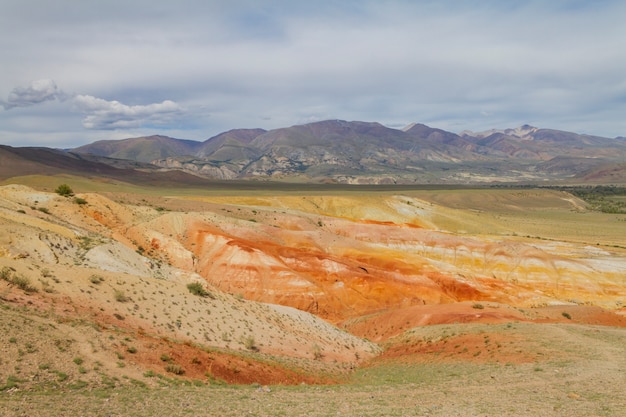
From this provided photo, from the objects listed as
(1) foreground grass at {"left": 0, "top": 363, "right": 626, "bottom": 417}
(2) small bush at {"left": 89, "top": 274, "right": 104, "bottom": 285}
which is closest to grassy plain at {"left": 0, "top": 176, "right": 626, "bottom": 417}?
(1) foreground grass at {"left": 0, "top": 363, "right": 626, "bottom": 417}

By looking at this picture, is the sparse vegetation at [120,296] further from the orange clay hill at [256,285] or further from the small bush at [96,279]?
the small bush at [96,279]

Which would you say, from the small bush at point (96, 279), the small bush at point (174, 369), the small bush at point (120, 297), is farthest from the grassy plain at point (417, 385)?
the small bush at point (96, 279)

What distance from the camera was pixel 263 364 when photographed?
874 inches

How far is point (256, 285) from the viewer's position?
4306 centimetres

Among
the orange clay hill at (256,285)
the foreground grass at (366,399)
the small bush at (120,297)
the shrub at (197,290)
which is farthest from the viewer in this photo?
the shrub at (197,290)

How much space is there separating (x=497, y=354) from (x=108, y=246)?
93.3ft

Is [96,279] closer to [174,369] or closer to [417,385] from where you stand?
[174,369]

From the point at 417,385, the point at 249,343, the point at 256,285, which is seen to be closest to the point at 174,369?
the point at 249,343

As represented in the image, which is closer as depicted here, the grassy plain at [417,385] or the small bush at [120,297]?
the grassy plain at [417,385]

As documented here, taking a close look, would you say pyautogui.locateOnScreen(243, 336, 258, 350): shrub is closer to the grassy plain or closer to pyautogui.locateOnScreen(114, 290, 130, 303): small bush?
the grassy plain

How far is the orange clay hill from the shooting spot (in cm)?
2022

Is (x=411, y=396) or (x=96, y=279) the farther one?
(x=96, y=279)

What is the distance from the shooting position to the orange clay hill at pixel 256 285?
20.2 meters

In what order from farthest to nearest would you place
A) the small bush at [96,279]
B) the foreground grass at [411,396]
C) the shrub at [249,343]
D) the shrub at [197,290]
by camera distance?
the shrub at [197,290] < the shrub at [249,343] < the small bush at [96,279] < the foreground grass at [411,396]
